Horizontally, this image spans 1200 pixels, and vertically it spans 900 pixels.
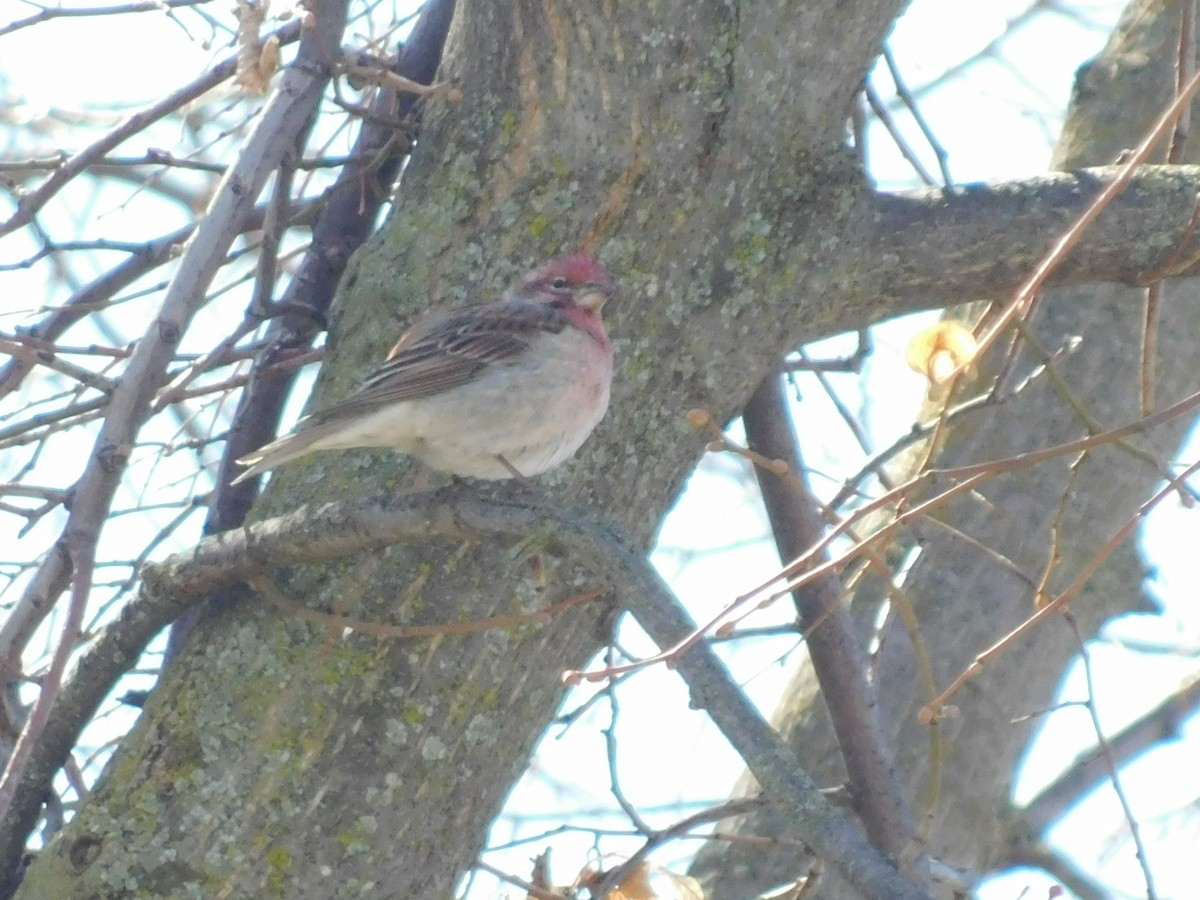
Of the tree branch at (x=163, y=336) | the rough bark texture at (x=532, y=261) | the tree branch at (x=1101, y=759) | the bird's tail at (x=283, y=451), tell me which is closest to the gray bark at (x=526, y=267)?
the rough bark texture at (x=532, y=261)

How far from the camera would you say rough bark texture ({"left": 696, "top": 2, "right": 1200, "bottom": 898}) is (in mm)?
4758

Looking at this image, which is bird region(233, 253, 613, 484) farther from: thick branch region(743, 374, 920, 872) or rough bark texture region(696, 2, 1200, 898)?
rough bark texture region(696, 2, 1200, 898)

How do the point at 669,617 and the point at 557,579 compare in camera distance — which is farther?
the point at 557,579

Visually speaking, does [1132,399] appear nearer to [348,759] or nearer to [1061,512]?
[1061,512]

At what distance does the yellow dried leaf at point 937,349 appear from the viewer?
11.4ft

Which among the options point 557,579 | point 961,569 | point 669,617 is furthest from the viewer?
point 961,569

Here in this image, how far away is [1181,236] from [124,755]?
108 inches

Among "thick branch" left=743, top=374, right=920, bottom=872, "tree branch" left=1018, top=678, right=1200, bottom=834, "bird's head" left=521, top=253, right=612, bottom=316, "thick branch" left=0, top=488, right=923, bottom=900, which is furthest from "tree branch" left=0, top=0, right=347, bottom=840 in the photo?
"tree branch" left=1018, top=678, right=1200, bottom=834

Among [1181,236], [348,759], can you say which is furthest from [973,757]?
[348,759]

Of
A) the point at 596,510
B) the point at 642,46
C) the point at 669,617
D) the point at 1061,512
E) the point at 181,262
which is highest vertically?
the point at 642,46

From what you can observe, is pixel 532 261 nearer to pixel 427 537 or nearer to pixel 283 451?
pixel 283 451

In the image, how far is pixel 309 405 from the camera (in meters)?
3.62

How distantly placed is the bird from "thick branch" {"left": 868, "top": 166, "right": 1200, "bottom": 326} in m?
0.73

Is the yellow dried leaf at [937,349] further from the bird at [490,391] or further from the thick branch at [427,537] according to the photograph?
the thick branch at [427,537]
